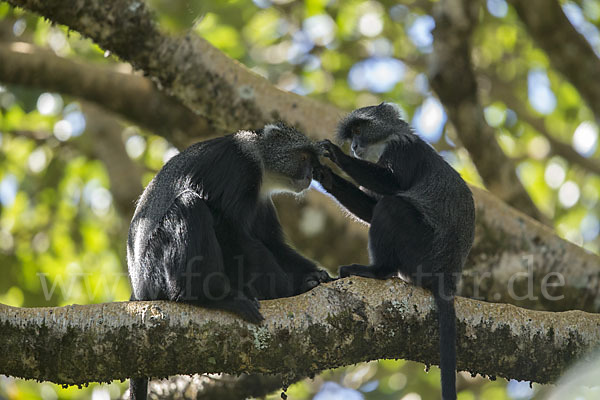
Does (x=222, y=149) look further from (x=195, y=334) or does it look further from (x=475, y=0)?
(x=475, y=0)

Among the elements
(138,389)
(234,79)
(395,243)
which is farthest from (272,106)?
(138,389)

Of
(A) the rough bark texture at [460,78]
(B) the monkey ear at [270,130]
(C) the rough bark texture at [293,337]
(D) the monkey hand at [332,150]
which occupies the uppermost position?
(A) the rough bark texture at [460,78]

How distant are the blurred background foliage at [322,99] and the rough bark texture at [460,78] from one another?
1700 millimetres

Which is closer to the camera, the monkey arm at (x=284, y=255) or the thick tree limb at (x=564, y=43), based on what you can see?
the monkey arm at (x=284, y=255)

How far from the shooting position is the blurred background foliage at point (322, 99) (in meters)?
7.37

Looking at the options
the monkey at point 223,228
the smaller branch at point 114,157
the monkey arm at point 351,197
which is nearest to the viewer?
the monkey at point 223,228

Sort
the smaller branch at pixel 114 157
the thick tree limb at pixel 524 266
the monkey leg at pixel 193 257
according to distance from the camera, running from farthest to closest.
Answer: the smaller branch at pixel 114 157, the thick tree limb at pixel 524 266, the monkey leg at pixel 193 257

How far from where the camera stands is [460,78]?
5.91m

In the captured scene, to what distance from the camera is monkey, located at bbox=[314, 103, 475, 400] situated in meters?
4.00

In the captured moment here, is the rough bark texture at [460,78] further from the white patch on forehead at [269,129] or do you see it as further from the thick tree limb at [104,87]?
the thick tree limb at [104,87]

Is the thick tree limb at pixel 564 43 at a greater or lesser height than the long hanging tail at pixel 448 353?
greater

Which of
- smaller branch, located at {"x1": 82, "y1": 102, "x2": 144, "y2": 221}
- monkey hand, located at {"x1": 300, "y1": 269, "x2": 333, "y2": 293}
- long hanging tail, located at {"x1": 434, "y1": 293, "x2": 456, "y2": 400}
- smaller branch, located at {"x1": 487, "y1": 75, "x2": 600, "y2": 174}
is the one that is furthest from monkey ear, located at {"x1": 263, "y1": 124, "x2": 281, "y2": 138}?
smaller branch, located at {"x1": 487, "y1": 75, "x2": 600, "y2": 174}

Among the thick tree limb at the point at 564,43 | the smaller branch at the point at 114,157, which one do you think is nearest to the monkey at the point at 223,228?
the smaller branch at the point at 114,157

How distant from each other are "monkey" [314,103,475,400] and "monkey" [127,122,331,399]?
0.34 meters
